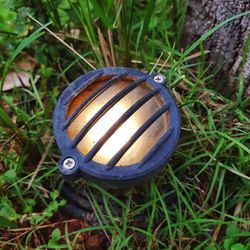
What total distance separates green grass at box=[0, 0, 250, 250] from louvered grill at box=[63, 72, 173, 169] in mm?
202

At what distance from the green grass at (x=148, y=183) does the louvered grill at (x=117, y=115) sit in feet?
0.66

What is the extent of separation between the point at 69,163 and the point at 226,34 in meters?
0.82

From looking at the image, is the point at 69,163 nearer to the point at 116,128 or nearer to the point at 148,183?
the point at 116,128

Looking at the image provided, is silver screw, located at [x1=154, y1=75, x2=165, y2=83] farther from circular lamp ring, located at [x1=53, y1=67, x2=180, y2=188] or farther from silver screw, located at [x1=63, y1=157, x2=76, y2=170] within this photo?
silver screw, located at [x1=63, y1=157, x2=76, y2=170]

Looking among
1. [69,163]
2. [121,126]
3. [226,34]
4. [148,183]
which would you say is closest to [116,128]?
[121,126]

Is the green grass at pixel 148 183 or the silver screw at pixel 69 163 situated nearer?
the silver screw at pixel 69 163

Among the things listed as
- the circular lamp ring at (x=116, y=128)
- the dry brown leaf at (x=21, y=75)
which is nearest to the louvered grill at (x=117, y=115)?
the circular lamp ring at (x=116, y=128)

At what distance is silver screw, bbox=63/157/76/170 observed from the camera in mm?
1120

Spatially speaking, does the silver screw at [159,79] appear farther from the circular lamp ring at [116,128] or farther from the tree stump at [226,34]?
the tree stump at [226,34]

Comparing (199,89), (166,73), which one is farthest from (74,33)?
(199,89)

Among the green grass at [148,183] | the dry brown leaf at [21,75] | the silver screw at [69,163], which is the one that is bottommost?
the green grass at [148,183]

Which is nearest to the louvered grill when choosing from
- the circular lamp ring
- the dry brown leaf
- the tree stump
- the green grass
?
the circular lamp ring

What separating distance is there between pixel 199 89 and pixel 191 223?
1.72 ft

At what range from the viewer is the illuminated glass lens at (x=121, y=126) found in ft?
3.77
